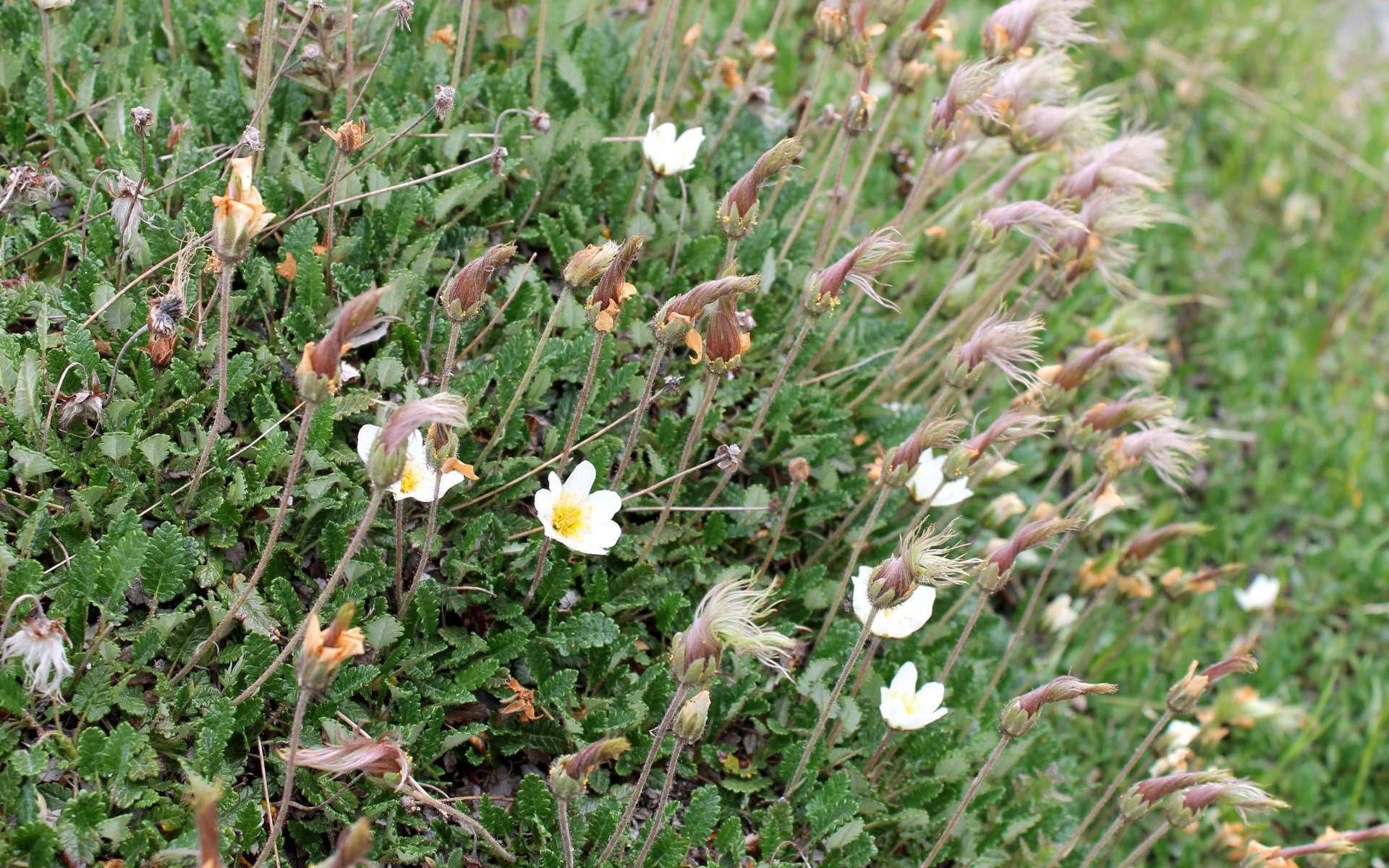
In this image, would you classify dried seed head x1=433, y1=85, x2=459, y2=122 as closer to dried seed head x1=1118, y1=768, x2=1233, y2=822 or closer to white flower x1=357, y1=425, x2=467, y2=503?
white flower x1=357, y1=425, x2=467, y2=503

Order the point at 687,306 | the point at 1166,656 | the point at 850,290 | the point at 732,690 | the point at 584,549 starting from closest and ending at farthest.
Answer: the point at 687,306
the point at 584,549
the point at 732,690
the point at 850,290
the point at 1166,656

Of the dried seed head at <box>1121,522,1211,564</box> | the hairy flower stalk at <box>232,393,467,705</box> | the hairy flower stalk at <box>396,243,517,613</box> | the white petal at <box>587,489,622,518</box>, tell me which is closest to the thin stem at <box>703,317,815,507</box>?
the white petal at <box>587,489,622,518</box>

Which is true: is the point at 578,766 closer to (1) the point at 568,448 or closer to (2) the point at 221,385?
(1) the point at 568,448


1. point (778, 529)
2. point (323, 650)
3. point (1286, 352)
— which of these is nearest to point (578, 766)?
point (323, 650)

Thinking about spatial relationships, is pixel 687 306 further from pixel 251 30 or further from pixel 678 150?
pixel 251 30

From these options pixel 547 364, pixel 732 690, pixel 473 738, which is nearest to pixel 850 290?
pixel 547 364

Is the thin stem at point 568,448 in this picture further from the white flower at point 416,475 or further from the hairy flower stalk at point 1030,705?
the hairy flower stalk at point 1030,705
